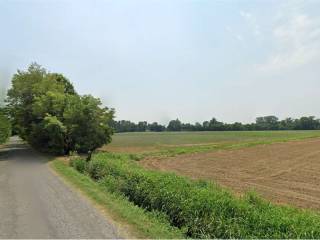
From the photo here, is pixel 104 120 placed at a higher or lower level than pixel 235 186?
higher

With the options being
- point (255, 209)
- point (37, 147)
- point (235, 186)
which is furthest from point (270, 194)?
point (37, 147)

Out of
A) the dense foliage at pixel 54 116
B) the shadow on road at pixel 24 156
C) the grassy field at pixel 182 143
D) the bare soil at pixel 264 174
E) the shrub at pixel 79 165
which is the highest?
the dense foliage at pixel 54 116

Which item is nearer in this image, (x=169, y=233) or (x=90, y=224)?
(x=169, y=233)

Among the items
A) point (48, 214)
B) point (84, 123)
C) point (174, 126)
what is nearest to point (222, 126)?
point (174, 126)

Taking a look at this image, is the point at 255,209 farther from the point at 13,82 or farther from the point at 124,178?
the point at 13,82

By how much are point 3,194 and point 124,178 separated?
4325 mm

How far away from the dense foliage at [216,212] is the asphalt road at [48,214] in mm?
1672

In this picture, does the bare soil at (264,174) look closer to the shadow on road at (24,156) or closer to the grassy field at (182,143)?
the grassy field at (182,143)

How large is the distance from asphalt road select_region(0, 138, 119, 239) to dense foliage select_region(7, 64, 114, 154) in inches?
663

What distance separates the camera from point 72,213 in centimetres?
1036

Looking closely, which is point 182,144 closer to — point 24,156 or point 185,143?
point 185,143

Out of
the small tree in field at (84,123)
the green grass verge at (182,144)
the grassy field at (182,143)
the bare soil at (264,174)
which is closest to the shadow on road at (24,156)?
the small tree in field at (84,123)

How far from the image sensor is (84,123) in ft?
110

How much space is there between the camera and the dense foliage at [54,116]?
33.1 m
